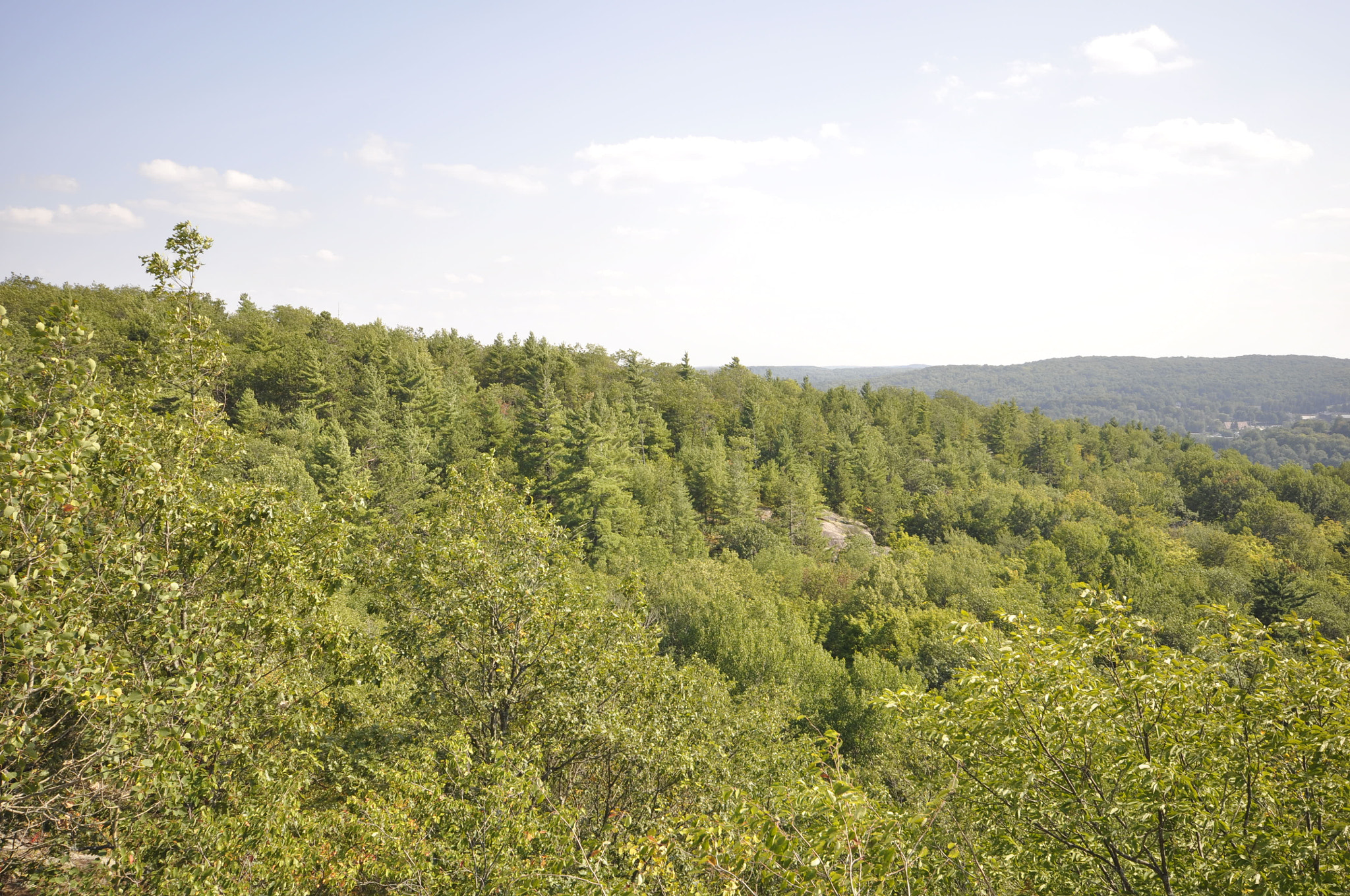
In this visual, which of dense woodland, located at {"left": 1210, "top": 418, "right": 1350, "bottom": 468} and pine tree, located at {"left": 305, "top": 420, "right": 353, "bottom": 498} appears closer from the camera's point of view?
pine tree, located at {"left": 305, "top": 420, "right": 353, "bottom": 498}

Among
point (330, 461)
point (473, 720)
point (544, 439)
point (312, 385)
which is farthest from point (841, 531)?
point (473, 720)

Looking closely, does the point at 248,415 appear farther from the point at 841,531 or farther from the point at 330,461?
the point at 841,531

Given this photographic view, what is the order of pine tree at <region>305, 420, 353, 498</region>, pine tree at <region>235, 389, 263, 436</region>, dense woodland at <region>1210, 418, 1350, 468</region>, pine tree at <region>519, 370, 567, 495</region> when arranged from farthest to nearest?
dense woodland at <region>1210, 418, 1350, 468</region> < pine tree at <region>235, 389, 263, 436</region> < pine tree at <region>519, 370, 567, 495</region> < pine tree at <region>305, 420, 353, 498</region>

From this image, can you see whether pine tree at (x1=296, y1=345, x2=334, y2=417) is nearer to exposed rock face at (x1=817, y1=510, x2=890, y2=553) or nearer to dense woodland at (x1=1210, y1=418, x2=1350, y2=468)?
exposed rock face at (x1=817, y1=510, x2=890, y2=553)

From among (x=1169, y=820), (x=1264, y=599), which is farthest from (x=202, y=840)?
(x=1264, y=599)

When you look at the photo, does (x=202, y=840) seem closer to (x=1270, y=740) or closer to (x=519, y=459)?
(x=1270, y=740)

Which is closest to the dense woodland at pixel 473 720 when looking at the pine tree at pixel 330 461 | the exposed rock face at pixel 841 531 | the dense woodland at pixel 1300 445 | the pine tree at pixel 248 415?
the pine tree at pixel 330 461

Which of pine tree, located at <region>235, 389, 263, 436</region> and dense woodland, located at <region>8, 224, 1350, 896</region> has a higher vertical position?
pine tree, located at <region>235, 389, 263, 436</region>

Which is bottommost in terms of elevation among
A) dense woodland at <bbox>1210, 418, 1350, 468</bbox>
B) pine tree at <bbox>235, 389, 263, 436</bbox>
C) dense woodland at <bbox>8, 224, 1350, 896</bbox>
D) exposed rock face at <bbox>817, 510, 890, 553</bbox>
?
exposed rock face at <bbox>817, 510, 890, 553</bbox>

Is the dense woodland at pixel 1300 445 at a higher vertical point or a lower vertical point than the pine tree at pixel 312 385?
lower

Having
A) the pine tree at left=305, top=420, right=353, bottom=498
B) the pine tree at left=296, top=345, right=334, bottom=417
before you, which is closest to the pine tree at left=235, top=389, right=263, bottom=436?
the pine tree at left=296, top=345, right=334, bottom=417

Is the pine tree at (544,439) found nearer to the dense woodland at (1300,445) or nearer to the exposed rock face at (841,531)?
the exposed rock face at (841,531)

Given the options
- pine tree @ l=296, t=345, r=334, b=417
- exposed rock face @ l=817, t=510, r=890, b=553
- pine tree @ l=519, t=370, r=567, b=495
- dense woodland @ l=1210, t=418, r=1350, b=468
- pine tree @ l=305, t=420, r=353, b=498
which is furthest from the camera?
dense woodland @ l=1210, t=418, r=1350, b=468

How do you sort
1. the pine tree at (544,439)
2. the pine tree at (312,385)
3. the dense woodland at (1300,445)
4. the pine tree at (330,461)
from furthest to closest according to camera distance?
the dense woodland at (1300,445) < the pine tree at (312,385) < the pine tree at (544,439) < the pine tree at (330,461)
